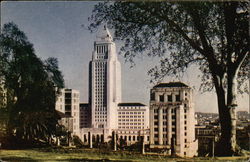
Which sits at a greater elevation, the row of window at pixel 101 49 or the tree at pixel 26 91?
the row of window at pixel 101 49

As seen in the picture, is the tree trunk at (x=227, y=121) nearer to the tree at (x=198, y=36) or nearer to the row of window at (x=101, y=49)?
the tree at (x=198, y=36)

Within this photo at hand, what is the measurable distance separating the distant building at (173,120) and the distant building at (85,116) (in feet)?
2.40

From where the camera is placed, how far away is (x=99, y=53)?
3.75 metres

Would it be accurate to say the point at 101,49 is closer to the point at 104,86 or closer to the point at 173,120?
the point at 104,86

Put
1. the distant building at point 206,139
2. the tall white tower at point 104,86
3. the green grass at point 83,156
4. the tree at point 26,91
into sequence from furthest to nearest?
the tree at point 26,91 → the distant building at point 206,139 → the green grass at point 83,156 → the tall white tower at point 104,86

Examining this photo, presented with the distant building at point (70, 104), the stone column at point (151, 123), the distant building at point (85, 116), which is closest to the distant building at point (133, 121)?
the stone column at point (151, 123)

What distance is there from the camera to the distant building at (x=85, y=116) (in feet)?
12.2

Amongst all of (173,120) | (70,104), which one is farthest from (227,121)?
(70,104)

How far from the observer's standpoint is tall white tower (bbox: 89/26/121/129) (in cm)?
367

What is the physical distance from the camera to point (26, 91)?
165 inches

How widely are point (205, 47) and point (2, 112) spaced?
2.76 m

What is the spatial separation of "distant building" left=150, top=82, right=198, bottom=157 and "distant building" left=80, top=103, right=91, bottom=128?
0.73 m

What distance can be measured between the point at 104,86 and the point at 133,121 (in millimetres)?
525

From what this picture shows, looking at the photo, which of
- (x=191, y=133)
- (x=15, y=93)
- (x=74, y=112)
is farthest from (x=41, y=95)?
(x=191, y=133)
